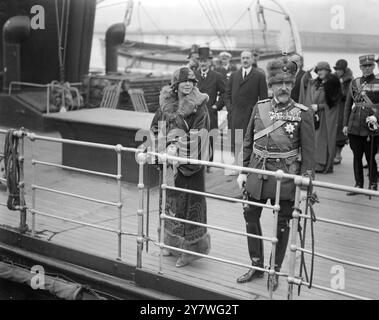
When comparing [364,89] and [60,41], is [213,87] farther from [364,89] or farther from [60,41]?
[60,41]

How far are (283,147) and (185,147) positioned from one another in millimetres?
920

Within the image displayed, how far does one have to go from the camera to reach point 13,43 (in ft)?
38.0

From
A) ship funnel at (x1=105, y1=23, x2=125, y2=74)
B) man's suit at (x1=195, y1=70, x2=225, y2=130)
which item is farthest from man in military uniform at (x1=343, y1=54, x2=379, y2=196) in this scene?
ship funnel at (x1=105, y1=23, x2=125, y2=74)

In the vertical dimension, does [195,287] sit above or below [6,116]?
below

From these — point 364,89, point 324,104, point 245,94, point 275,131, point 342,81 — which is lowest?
point 275,131

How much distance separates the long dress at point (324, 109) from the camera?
26.8ft

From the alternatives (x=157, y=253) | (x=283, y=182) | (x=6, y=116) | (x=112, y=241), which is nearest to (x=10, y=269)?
(x=112, y=241)

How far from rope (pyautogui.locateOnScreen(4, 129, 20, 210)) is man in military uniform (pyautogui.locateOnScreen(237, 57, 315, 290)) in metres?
2.35

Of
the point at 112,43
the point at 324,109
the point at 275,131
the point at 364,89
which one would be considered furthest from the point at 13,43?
the point at 275,131

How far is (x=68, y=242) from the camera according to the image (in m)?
5.48

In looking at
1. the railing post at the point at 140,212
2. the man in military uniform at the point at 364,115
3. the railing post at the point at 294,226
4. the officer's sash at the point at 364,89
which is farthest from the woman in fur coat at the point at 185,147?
the officer's sash at the point at 364,89

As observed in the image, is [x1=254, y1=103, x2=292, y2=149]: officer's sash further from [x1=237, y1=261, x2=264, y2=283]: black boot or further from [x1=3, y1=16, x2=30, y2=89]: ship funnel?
[x1=3, y1=16, x2=30, y2=89]: ship funnel
